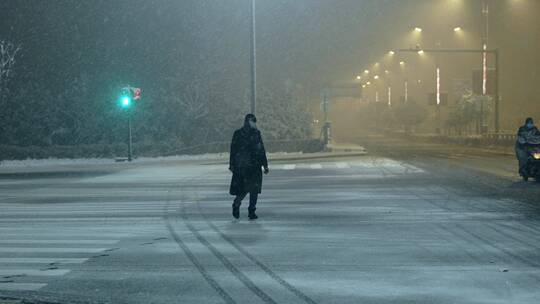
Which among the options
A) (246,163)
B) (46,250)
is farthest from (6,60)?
(46,250)

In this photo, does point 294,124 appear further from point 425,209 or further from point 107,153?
point 425,209

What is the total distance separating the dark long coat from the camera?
45.2 feet

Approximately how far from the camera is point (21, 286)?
8312mm

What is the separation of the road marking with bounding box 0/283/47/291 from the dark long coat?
5.83 metres

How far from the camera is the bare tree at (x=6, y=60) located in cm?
4388

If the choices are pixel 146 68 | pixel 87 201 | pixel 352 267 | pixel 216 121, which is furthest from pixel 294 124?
pixel 352 267

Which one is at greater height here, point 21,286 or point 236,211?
point 236,211

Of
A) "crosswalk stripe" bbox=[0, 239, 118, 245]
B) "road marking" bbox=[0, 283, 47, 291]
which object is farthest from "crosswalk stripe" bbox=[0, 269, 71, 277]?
"crosswalk stripe" bbox=[0, 239, 118, 245]

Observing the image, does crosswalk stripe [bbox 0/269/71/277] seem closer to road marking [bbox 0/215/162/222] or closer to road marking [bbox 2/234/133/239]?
road marking [bbox 2/234/133/239]

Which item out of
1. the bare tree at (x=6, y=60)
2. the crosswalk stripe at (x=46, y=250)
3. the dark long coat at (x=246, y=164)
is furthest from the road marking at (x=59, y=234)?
the bare tree at (x=6, y=60)

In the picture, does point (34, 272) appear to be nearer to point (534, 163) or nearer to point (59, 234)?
point (59, 234)

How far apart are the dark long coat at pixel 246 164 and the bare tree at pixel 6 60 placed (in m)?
33.3

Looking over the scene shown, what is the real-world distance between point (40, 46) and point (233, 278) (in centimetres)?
4476

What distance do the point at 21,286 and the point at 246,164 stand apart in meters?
6.06
